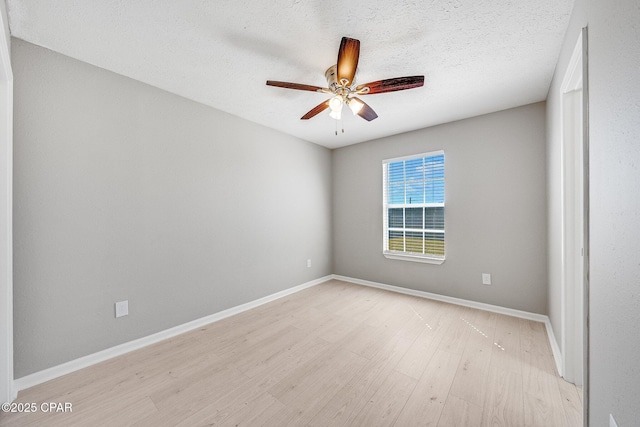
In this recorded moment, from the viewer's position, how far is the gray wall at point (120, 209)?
177 cm

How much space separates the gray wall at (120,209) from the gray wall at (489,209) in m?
2.21

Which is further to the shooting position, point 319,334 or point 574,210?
point 319,334

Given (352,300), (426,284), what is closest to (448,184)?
(426,284)

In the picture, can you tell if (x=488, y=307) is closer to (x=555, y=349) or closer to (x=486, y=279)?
(x=486, y=279)

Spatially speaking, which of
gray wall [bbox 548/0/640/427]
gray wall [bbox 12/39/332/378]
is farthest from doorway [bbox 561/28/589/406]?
gray wall [bbox 12/39/332/378]

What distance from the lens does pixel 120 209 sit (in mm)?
2156

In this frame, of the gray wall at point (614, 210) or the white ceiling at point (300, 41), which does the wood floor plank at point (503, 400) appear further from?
the white ceiling at point (300, 41)

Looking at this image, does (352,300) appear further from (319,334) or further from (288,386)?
(288,386)

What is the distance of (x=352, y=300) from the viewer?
342 cm

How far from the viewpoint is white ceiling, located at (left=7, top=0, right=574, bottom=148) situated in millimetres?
1501

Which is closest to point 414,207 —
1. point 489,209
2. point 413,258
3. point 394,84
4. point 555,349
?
point 413,258

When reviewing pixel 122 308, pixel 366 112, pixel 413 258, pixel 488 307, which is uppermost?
pixel 366 112

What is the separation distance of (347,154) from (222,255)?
272 cm

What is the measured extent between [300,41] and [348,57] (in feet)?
1.45
